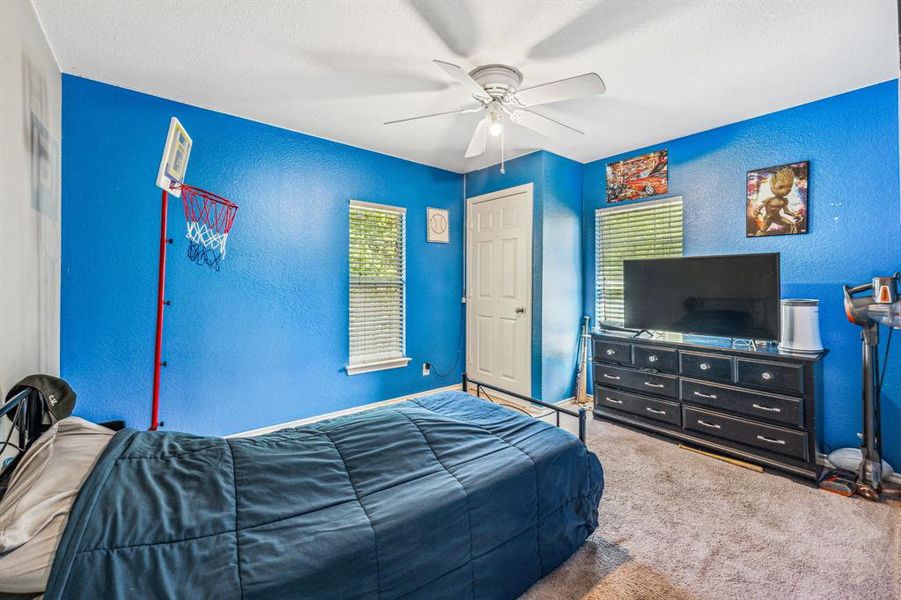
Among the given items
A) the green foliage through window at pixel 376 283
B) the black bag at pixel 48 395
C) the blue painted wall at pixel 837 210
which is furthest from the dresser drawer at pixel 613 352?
the black bag at pixel 48 395

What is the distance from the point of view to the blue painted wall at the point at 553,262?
3812mm

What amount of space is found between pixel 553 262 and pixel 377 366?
2.03m

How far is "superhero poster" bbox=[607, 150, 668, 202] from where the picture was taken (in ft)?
11.9

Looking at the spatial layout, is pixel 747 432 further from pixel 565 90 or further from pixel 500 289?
pixel 565 90

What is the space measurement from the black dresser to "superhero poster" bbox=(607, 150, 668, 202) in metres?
1.38

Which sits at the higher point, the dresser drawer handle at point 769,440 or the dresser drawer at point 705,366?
the dresser drawer at point 705,366

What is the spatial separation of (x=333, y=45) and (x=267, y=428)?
9.24 ft

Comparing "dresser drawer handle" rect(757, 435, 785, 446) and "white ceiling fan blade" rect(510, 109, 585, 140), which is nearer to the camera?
"dresser drawer handle" rect(757, 435, 785, 446)

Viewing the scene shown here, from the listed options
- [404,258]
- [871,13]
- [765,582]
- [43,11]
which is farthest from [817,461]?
[43,11]

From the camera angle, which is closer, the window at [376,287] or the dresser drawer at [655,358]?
the dresser drawer at [655,358]

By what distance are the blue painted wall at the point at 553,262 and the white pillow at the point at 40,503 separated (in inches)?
128

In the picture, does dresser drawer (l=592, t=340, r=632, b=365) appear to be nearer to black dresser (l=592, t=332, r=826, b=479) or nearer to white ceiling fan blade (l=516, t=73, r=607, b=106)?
black dresser (l=592, t=332, r=826, b=479)

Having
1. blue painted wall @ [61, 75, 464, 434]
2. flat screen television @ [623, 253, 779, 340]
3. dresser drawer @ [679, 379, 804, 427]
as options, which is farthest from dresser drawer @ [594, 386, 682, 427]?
blue painted wall @ [61, 75, 464, 434]

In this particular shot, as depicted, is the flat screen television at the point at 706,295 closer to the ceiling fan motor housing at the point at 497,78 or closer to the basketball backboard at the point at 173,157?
the ceiling fan motor housing at the point at 497,78
